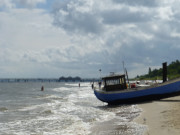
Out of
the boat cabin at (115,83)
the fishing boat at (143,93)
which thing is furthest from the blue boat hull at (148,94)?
the boat cabin at (115,83)

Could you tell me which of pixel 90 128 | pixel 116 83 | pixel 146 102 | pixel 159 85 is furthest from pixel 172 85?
pixel 90 128

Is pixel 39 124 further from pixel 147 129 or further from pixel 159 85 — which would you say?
pixel 159 85

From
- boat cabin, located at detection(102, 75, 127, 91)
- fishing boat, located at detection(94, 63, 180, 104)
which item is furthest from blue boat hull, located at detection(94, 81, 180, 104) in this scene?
boat cabin, located at detection(102, 75, 127, 91)

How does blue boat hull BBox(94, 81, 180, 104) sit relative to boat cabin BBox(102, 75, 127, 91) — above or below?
below

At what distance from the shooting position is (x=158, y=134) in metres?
10.7

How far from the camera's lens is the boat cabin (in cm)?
2773

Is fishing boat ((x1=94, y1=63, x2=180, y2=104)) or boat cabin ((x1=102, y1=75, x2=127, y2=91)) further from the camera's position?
boat cabin ((x1=102, y1=75, x2=127, y2=91))

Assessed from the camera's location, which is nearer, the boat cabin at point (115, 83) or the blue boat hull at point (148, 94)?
the blue boat hull at point (148, 94)

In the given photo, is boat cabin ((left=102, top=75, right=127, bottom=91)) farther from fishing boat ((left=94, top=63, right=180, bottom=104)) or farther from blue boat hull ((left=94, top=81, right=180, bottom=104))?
blue boat hull ((left=94, top=81, right=180, bottom=104))

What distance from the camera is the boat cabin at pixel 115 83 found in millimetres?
27734


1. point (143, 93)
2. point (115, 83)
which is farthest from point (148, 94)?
point (115, 83)

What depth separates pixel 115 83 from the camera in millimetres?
27906

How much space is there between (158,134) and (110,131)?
3.07m

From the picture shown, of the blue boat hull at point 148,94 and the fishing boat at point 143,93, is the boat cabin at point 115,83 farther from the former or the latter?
the blue boat hull at point 148,94
